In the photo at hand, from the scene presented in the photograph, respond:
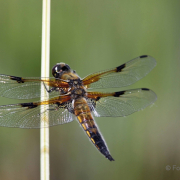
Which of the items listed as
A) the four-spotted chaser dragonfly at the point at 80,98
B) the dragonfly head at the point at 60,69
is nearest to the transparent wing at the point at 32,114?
the four-spotted chaser dragonfly at the point at 80,98

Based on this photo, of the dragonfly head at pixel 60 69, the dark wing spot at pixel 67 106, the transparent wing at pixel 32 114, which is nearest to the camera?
the transparent wing at pixel 32 114

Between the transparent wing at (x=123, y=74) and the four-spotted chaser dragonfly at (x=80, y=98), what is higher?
the transparent wing at (x=123, y=74)

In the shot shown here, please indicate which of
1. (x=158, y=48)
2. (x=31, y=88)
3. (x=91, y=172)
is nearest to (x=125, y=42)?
(x=158, y=48)

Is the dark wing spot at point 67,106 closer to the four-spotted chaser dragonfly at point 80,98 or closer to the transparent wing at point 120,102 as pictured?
the four-spotted chaser dragonfly at point 80,98

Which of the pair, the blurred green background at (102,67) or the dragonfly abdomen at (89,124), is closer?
the dragonfly abdomen at (89,124)

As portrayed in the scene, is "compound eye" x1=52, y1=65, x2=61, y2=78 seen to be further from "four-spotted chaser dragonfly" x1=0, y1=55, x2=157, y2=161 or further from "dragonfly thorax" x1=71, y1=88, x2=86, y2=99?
"dragonfly thorax" x1=71, y1=88, x2=86, y2=99

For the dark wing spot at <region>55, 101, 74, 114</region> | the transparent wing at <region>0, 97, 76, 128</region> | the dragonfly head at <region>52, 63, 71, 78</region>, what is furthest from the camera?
the dragonfly head at <region>52, 63, 71, 78</region>

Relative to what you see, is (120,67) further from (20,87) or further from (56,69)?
(20,87)

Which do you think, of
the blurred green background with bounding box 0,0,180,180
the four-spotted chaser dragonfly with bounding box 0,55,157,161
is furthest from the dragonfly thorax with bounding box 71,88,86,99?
the blurred green background with bounding box 0,0,180,180

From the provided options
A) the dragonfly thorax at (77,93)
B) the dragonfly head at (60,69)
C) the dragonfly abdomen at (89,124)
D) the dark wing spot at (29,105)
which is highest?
the dragonfly head at (60,69)
